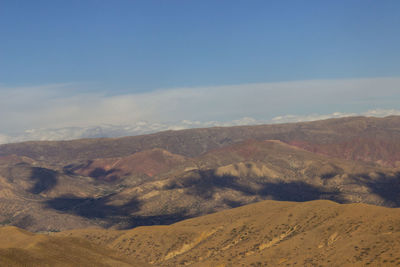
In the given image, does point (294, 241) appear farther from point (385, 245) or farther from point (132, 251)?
point (132, 251)

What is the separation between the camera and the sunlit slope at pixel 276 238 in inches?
2215

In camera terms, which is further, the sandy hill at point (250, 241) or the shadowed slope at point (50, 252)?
the sandy hill at point (250, 241)

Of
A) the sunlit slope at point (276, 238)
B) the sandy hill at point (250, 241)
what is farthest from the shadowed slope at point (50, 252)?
the sunlit slope at point (276, 238)

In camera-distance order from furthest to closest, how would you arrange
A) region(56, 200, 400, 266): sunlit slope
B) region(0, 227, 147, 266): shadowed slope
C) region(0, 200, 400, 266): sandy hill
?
region(56, 200, 400, 266): sunlit slope
region(0, 200, 400, 266): sandy hill
region(0, 227, 147, 266): shadowed slope

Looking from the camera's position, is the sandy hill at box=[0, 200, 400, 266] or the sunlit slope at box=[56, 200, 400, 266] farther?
the sunlit slope at box=[56, 200, 400, 266]

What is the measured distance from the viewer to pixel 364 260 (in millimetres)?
50844

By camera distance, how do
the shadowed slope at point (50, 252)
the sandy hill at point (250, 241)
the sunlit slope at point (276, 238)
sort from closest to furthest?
the shadowed slope at point (50, 252) < the sandy hill at point (250, 241) < the sunlit slope at point (276, 238)

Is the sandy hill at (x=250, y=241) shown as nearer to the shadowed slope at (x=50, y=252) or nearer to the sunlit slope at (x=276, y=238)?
the sunlit slope at (x=276, y=238)

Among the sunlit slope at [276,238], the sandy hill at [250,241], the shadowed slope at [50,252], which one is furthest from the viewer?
the sunlit slope at [276,238]

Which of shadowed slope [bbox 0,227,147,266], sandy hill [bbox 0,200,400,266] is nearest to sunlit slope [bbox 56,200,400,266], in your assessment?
sandy hill [bbox 0,200,400,266]

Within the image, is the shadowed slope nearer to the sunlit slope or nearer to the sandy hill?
the sandy hill

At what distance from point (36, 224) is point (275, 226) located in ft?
333

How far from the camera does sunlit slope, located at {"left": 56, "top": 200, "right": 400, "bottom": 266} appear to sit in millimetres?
56250

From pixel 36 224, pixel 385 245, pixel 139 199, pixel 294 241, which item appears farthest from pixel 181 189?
pixel 385 245
